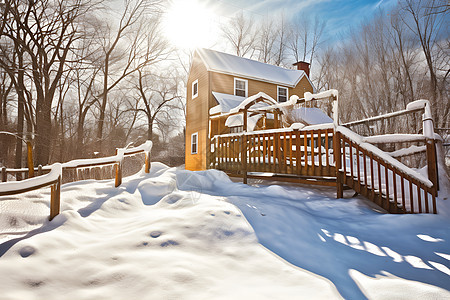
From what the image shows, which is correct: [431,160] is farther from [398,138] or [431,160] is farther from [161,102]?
[161,102]

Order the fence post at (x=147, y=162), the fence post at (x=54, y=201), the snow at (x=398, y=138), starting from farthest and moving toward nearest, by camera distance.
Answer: the fence post at (x=147, y=162), the snow at (x=398, y=138), the fence post at (x=54, y=201)

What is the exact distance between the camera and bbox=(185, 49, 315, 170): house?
15000 mm

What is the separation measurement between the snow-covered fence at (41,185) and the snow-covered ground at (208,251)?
0.59ft

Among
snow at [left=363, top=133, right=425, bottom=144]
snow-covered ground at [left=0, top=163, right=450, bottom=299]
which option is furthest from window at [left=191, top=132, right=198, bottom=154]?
snow at [left=363, top=133, right=425, bottom=144]

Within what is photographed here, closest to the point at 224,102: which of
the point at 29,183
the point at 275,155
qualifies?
the point at 275,155

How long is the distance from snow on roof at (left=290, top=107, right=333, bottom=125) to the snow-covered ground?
973 centimetres

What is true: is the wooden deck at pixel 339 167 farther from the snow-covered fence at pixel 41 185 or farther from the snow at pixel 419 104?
the snow-covered fence at pixel 41 185

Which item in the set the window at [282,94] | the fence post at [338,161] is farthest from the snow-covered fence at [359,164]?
the window at [282,94]

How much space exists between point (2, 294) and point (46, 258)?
0.57 meters

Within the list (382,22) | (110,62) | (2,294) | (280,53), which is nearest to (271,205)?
→ (2,294)

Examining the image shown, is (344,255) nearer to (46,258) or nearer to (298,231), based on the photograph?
(298,231)

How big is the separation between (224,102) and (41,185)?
1171 cm

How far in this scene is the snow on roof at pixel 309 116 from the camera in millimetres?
14211

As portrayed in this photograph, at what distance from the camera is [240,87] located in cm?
1664
